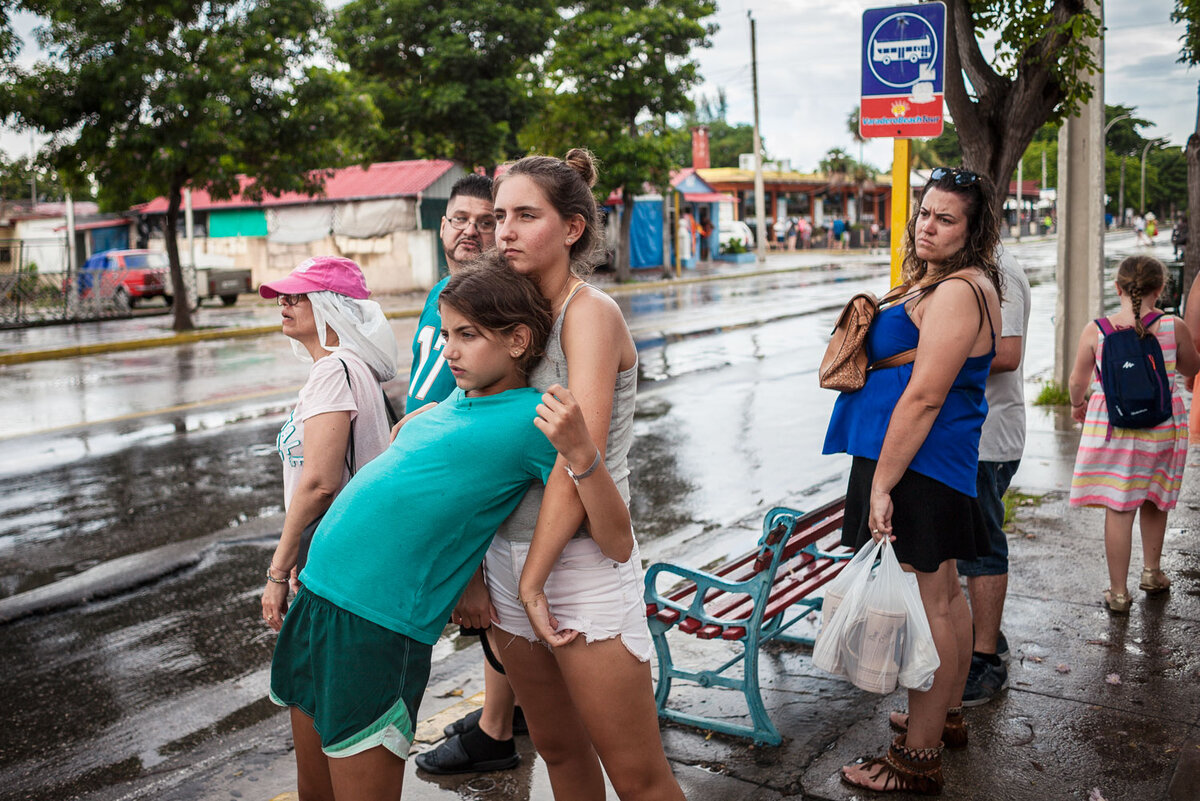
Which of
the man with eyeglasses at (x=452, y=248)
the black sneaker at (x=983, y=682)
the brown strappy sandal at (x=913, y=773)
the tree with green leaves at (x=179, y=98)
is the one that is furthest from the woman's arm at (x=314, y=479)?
the tree with green leaves at (x=179, y=98)

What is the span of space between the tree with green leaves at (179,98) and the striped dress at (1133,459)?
59.5 ft

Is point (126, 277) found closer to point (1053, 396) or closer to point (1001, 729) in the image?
point (1053, 396)

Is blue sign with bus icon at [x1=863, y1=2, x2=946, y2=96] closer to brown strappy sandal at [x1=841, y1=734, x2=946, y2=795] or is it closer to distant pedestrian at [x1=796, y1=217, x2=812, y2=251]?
brown strappy sandal at [x1=841, y1=734, x2=946, y2=795]

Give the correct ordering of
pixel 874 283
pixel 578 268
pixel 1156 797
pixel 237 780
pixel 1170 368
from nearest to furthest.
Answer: pixel 578 268, pixel 1156 797, pixel 237 780, pixel 1170 368, pixel 874 283

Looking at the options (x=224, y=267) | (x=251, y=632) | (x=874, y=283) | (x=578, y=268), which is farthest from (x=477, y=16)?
(x=578, y=268)

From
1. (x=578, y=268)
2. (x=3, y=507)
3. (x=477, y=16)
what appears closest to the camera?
(x=578, y=268)

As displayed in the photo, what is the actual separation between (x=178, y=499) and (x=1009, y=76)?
6.54 meters

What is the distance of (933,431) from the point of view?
3.13 metres

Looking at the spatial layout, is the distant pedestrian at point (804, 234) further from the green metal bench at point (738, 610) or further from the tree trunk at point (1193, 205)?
the green metal bench at point (738, 610)

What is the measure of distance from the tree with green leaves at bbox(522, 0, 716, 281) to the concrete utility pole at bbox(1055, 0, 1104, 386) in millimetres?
20862

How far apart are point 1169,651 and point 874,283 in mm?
25367

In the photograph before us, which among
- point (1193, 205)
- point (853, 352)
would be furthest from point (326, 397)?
point (1193, 205)

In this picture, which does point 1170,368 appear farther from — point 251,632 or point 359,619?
point 251,632

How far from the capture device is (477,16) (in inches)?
1260
